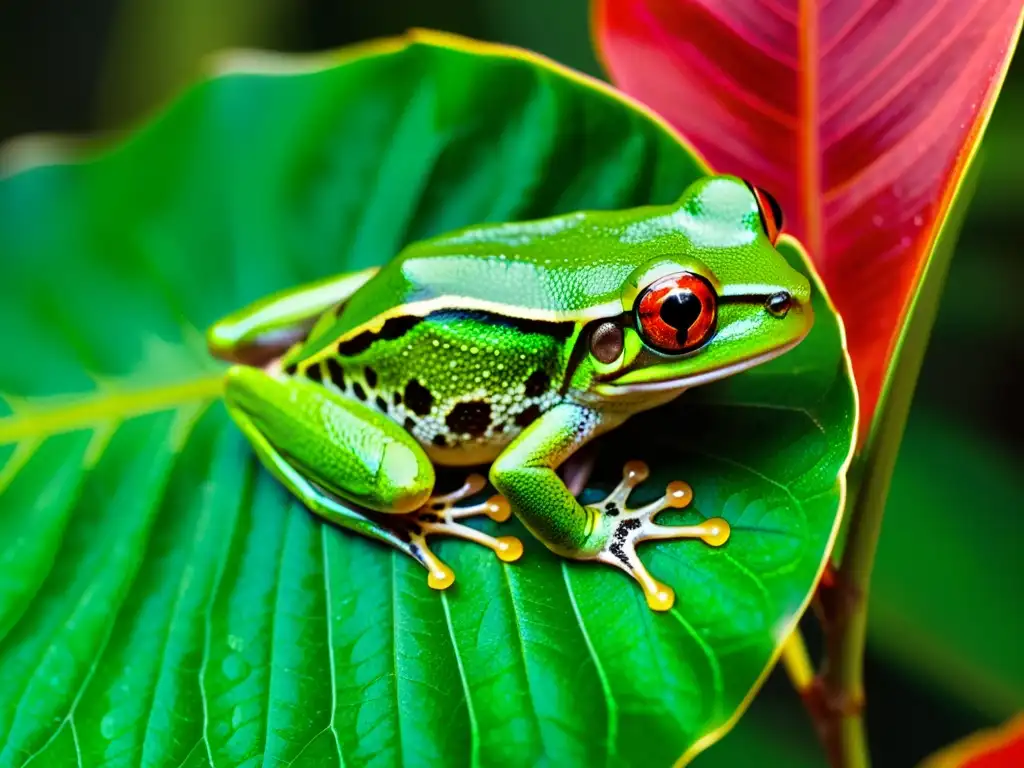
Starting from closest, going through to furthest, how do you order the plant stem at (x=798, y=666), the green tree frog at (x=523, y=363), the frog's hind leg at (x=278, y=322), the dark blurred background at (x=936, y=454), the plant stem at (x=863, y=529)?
the plant stem at (x=863, y=529) < the green tree frog at (x=523, y=363) < the plant stem at (x=798, y=666) < the frog's hind leg at (x=278, y=322) < the dark blurred background at (x=936, y=454)

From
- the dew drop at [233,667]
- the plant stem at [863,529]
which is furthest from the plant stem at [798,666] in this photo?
the dew drop at [233,667]

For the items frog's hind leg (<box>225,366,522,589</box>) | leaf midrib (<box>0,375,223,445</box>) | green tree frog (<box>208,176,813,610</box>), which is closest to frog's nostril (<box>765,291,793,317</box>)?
green tree frog (<box>208,176,813,610</box>)

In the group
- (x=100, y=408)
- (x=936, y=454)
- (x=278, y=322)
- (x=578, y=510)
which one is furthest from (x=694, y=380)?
(x=936, y=454)

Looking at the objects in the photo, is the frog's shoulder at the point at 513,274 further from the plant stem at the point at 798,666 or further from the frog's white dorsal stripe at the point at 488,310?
the plant stem at the point at 798,666

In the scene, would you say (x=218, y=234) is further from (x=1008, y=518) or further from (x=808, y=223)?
(x=1008, y=518)

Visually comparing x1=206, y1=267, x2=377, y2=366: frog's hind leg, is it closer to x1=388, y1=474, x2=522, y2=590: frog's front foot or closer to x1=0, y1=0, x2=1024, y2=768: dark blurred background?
x1=388, y1=474, x2=522, y2=590: frog's front foot
